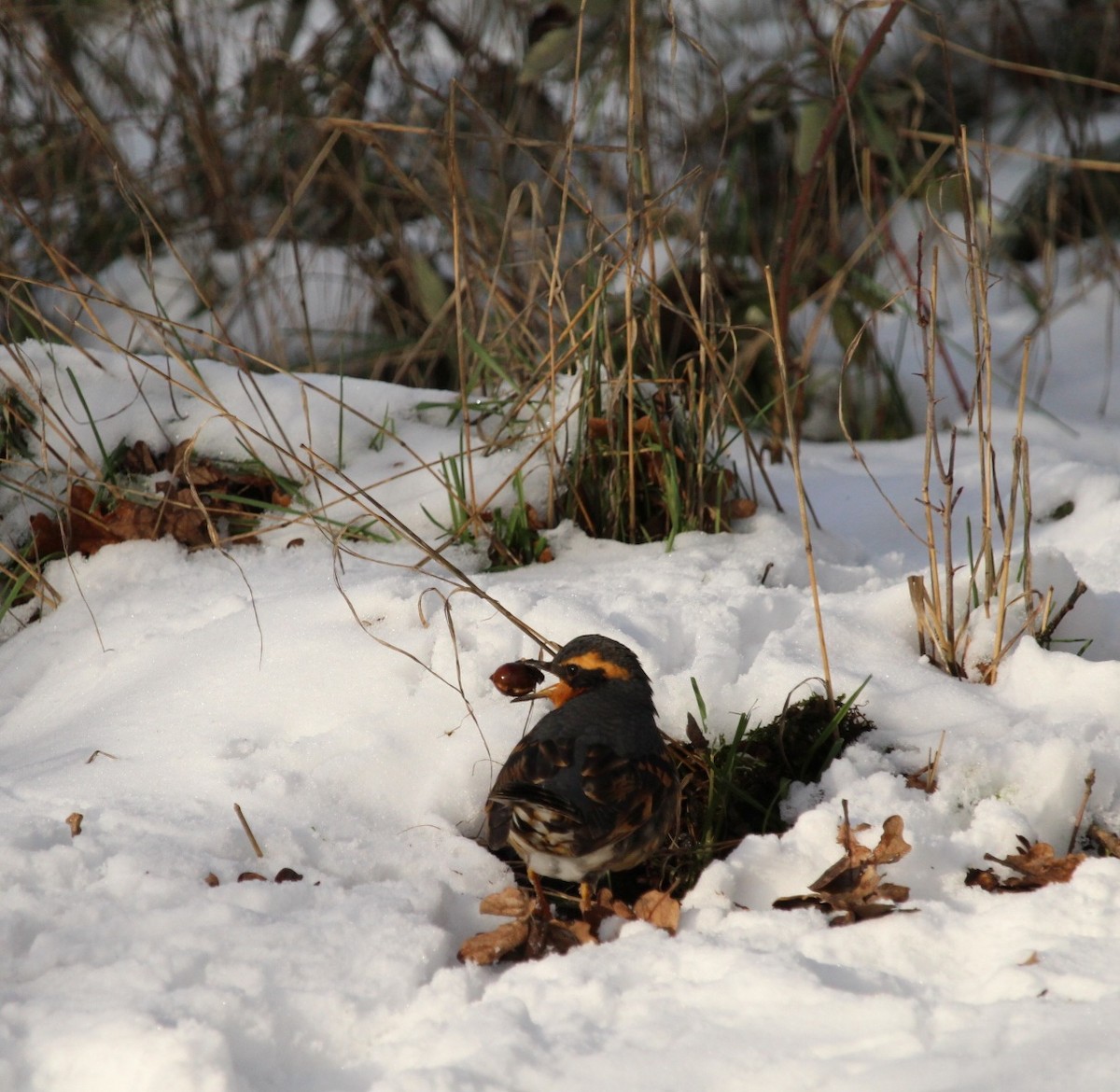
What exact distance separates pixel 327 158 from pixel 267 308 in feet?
3.83

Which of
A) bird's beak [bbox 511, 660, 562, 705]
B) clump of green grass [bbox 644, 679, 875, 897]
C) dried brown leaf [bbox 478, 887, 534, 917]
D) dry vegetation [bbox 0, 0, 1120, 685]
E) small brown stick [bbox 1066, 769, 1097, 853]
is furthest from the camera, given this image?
dry vegetation [bbox 0, 0, 1120, 685]

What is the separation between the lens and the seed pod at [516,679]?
2.51m

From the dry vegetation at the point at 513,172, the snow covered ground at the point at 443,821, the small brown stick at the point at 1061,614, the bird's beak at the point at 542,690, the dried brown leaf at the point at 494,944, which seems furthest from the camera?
the dry vegetation at the point at 513,172

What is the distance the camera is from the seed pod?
2.51 m

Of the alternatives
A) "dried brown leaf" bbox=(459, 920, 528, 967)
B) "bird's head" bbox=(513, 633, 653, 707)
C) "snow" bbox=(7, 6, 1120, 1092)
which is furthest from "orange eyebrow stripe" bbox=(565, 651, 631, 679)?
"dried brown leaf" bbox=(459, 920, 528, 967)

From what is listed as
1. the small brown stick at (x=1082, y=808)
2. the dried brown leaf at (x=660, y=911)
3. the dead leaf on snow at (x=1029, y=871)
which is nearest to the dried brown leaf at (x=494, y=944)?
the dried brown leaf at (x=660, y=911)

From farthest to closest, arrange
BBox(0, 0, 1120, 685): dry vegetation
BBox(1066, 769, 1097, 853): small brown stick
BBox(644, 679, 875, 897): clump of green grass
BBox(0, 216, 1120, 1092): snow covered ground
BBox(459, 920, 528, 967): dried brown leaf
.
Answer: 1. BBox(0, 0, 1120, 685): dry vegetation
2. BBox(644, 679, 875, 897): clump of green grass
3. BBox(1066, 769, 1097, 853): small brown stick
4. BBox(459, 920, 528, 967): dried brown leaf
5. BBox(0, 216, 1120, 1092): snow covered ground

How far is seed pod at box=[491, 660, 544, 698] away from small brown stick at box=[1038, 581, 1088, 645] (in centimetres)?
113

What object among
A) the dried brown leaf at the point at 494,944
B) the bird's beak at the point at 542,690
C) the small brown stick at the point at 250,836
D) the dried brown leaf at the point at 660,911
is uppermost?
the bird's beak at the point at 542,690

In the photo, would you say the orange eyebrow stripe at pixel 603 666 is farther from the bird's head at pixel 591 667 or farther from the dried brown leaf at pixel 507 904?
the dried brown leaf at pixel 507 904

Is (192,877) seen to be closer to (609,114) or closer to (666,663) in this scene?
(666,663)

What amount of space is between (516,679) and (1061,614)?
1235 millimetres

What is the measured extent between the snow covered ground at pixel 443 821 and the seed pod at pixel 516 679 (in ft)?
0.20

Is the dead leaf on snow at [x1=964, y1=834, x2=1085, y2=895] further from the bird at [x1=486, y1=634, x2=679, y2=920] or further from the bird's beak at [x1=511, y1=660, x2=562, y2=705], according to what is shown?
the bird's beak at [x1=511, y1=660, x2=562, y2=705]
